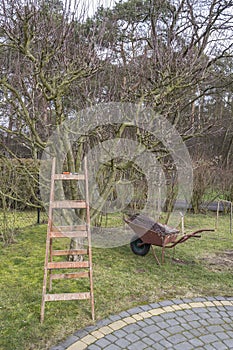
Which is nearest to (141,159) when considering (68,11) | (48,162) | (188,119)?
(48,162)

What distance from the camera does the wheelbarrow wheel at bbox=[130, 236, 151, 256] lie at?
5.47m

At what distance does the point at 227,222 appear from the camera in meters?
9.38

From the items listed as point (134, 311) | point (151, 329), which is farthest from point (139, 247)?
point (151, 329)

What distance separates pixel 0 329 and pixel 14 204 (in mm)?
4437

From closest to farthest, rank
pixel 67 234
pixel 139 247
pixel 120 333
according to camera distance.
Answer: pixel 120 333 → pixel 67 234 → pixel 139 247

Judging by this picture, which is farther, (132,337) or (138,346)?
(132,337)

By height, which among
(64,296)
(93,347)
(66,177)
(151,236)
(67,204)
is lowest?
(93,347)

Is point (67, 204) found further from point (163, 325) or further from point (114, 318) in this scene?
point (163, 325)

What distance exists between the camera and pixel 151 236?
5059mm

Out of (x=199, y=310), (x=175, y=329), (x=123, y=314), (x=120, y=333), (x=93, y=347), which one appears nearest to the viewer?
(x=93, y=347)

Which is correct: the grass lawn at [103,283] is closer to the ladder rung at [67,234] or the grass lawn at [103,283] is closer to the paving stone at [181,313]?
the paving stone at [181,313]

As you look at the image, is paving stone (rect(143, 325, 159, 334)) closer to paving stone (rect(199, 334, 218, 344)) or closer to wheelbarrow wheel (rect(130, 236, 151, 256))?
paving stone (rect(199, 334, 218, 344))

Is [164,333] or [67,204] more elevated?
[67,204]

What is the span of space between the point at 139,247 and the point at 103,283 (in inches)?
58.4
